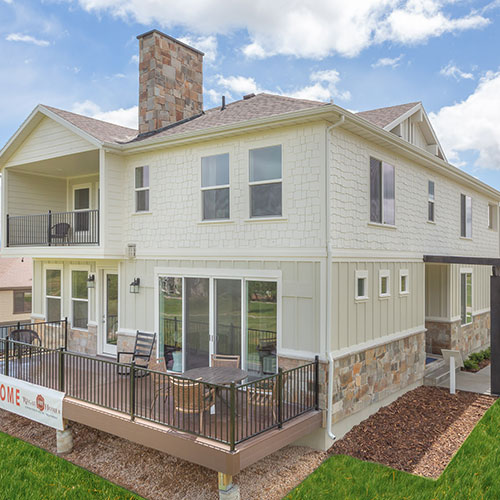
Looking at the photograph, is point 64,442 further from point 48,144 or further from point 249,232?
point 48,144

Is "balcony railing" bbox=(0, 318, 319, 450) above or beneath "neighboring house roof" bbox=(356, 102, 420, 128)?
Answer: beneath

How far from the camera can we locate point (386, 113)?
11250 mm

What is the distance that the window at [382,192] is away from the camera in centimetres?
921

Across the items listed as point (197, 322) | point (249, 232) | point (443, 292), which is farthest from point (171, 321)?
point (443, 292)

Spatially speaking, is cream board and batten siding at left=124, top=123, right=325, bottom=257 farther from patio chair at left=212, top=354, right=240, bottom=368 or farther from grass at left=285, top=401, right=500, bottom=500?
grass at left=285, top=401, right=500, bottom=500

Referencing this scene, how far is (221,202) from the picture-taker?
8914mm

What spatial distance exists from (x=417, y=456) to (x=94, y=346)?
858 cm

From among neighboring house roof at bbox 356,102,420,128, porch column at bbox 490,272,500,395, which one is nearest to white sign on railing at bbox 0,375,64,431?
neighboring house roof at bbox 356,102,420,128

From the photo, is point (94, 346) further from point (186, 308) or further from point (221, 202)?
point (221, 202)

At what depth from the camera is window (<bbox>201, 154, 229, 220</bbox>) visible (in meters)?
8.84

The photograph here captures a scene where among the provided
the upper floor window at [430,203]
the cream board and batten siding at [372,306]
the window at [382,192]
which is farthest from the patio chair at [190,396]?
the upper floor window at [430,203]

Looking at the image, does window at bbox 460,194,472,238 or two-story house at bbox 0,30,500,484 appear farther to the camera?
window at bbox 460,194,472,238

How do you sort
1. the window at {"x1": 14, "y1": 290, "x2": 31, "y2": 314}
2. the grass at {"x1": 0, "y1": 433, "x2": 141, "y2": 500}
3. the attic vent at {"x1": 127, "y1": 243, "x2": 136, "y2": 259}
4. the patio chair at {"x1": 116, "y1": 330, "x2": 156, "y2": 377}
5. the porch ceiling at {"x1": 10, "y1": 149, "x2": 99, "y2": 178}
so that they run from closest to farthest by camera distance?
1. the grass at {"x1": 0, "y1": 433, "x2": 141, "y2": 500}
2. the patio chair at {"x1": 116, "y1": 330, "x2": 156, "y2": 377}
3. the attic vent at {"x1": 127, "y1": 243, "x2": 136, "y2": 259}
4. the porch ceiling at {"x1": 10, "y1": 149, "x2": 99, "y2": 178}
5. the window at {"x1": 14, "y1": 290, "x2": 31, "y2": 314}

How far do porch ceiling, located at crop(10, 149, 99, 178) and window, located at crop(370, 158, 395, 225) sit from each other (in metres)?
6.73
